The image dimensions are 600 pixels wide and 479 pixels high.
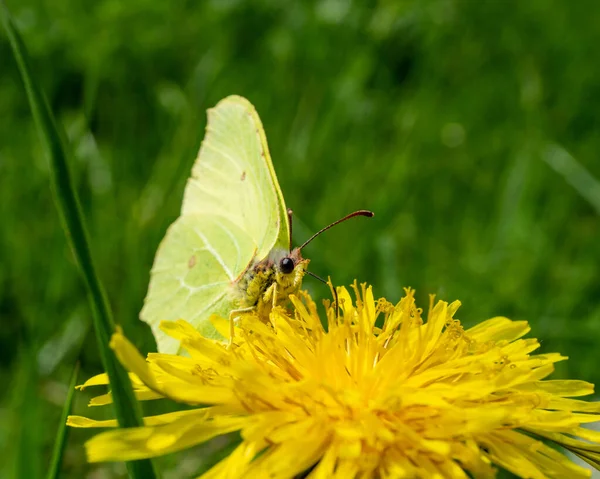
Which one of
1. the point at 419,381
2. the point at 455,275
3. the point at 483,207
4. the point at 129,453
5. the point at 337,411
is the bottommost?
the point at 129,453

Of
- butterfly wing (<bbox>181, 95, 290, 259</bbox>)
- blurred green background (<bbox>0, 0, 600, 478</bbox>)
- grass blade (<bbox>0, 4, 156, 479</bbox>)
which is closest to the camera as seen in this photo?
grass blade (<bbox>0, 4, 156, 479</bbox>)

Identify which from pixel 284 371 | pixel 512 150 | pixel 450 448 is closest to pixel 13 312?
pixel 284 371

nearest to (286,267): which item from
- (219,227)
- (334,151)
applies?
(219,227)

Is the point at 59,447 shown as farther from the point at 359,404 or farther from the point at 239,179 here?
the point at 239,179

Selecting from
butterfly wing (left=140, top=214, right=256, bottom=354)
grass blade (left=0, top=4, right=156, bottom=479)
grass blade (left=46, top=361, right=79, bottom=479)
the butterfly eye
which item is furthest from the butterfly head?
grass blade (left=0, top=4, right=156, bottom=479)

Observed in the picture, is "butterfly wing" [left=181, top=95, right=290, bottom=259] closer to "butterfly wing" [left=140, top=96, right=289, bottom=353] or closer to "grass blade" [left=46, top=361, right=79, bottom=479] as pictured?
"butterfly wing" [left=140, top=96, right=289, bottom=353]

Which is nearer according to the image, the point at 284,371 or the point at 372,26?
the point at 284,371

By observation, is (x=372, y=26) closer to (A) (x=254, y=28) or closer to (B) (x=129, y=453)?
(A) (x=254, y=28)
